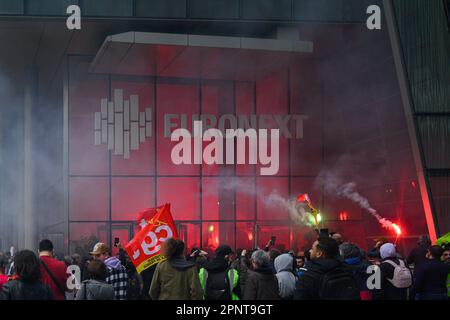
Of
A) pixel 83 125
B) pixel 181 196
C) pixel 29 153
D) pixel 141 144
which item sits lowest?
pixel 181 196

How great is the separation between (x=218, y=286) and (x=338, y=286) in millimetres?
3225

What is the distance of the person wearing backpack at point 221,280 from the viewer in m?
11.5

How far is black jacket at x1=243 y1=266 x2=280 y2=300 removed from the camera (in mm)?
10664

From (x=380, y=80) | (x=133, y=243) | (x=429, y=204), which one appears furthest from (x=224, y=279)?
(x=380, y=80)

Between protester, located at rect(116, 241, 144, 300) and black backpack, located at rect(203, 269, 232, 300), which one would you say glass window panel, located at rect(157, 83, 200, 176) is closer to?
protester, located at rect(116, 241, 144, 300)

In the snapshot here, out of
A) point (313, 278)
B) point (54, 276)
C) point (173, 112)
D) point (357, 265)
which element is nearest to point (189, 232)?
point (173, 112)

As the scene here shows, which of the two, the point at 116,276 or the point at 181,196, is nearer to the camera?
the point at 116,276

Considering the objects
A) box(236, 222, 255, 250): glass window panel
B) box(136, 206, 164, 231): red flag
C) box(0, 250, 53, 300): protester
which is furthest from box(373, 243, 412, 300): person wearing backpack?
box(236, 222, 255, 250): glass window panel

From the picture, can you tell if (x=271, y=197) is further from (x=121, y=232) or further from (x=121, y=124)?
(x=121, y=124)

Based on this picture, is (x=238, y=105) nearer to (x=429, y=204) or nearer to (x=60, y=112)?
(x=60, y=112)

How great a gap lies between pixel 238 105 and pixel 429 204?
9554 mm

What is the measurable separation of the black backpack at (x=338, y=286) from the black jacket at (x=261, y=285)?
2142mm

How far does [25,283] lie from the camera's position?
8.11 meters

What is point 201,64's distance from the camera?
93.6 feet
